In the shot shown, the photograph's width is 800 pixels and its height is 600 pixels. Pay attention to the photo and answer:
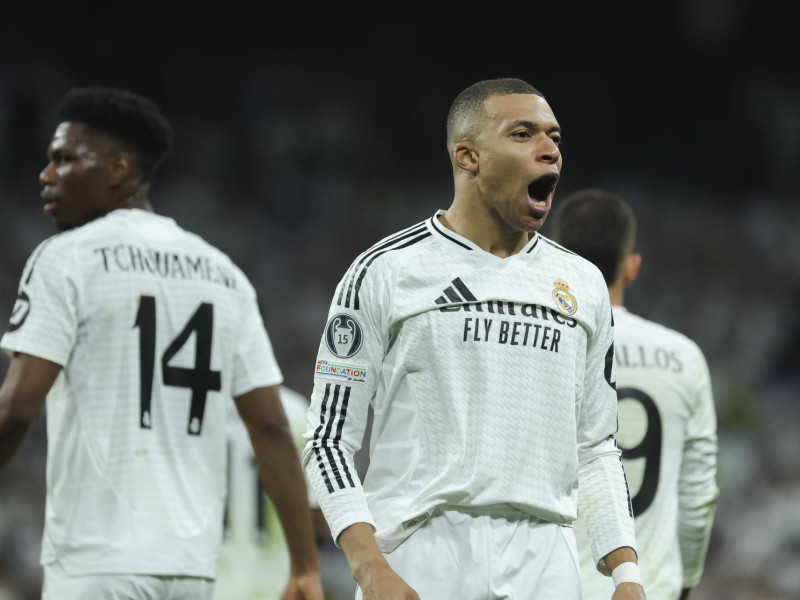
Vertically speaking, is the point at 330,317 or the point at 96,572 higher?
the point at 330,317

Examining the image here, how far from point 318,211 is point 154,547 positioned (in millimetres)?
9994

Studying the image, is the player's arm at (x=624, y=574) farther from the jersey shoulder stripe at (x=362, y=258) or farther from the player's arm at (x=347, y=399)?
the jersey shoulder stripe at (x=362, y=258)

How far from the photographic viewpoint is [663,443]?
4.60 meters

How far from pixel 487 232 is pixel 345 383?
1.85 ft

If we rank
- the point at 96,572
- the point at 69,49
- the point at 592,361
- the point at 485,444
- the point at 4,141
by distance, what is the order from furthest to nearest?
the point at 69,49, the point at 4,141, the point at 96,572, the point at 592,361, the point at 485,444

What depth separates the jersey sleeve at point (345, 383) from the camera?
2840mm

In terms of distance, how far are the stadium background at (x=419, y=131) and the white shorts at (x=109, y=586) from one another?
782cm

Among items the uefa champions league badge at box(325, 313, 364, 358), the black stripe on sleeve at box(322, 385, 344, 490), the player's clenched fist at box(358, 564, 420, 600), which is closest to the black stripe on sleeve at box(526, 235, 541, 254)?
the uefa champions league badge at box(325, 313, 364, 358)

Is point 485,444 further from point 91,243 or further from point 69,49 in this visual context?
point 69,49

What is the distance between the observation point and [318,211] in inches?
543

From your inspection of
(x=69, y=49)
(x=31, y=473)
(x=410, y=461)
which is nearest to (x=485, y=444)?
(x=410, y=461)

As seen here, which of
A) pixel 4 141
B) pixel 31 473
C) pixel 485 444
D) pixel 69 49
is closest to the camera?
pixel 485 444

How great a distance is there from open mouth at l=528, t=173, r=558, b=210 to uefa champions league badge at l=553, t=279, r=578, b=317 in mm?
197

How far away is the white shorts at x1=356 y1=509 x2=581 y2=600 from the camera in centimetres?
284
